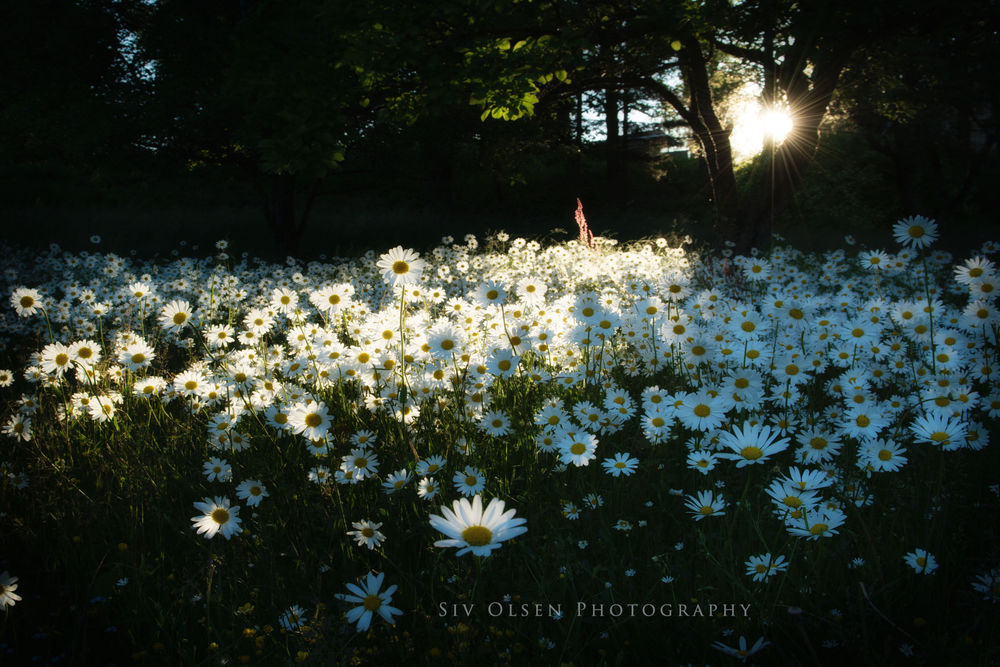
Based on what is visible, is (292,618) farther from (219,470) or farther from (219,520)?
(219,470)

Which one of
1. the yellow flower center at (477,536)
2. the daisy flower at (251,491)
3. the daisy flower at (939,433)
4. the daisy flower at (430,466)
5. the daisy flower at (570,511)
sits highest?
the daisy flower at (939,433)

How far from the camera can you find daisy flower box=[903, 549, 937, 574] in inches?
69.2

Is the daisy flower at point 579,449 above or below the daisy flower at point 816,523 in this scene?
above

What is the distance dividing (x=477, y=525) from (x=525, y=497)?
4.31ft

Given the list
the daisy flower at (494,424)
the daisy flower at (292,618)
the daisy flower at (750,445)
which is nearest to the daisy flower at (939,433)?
the daisy flower at (750,445)

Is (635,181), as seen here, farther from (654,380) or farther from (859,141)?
(654,380)

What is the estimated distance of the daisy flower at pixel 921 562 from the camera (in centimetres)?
176

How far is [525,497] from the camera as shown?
257 cm

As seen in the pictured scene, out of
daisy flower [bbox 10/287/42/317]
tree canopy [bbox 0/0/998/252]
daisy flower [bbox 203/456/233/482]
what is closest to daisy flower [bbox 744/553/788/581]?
daisy flower [bbox 203/456/233/482]

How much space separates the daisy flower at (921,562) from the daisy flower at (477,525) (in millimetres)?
1441

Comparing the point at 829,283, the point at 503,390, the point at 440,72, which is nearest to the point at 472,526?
the point at 503,390

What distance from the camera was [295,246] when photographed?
46.0 ft

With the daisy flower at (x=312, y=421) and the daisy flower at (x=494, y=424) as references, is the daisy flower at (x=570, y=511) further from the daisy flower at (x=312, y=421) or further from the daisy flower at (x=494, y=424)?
the daisy flower at (x=312, y=421)

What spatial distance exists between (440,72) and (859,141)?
3005 centimetres
